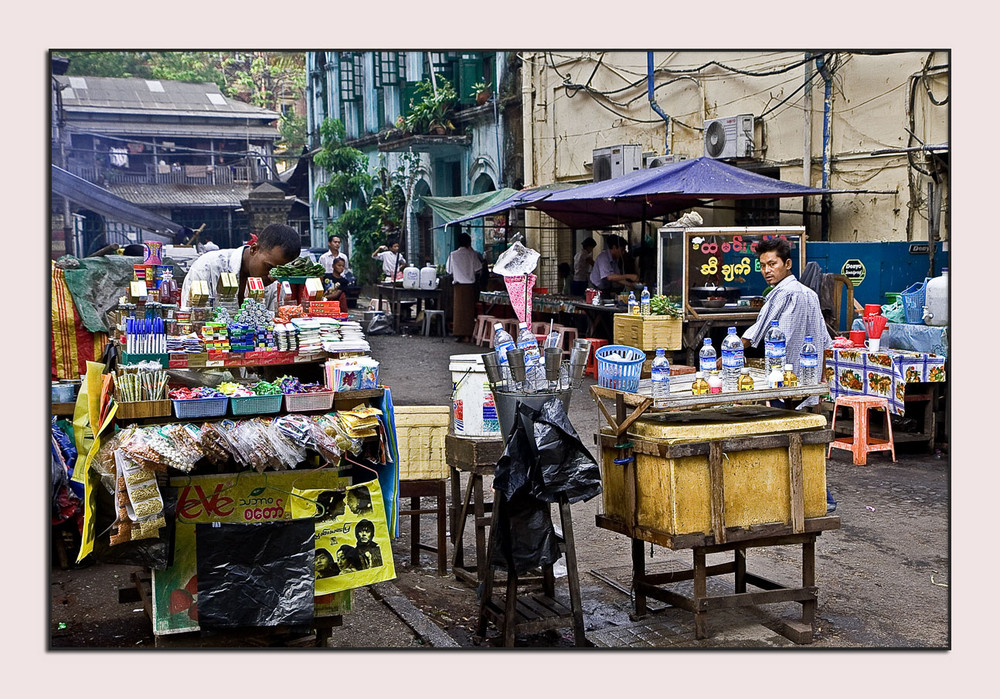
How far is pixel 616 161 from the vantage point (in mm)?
14086

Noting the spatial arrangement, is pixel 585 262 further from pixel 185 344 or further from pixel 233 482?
pixel 233 482

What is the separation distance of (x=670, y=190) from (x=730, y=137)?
6.12 feet

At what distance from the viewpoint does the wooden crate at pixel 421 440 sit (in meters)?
5.53

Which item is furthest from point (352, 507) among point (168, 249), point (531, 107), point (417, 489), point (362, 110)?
point (362, 110)

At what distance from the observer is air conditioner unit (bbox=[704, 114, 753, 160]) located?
40.7 feet

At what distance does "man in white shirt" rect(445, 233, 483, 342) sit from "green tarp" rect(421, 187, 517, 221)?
583 mm

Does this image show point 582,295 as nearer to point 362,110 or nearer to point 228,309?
point 362,110

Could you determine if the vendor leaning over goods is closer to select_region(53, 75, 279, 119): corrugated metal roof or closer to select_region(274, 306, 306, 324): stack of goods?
select_region(274, 306, 306, 324): stack of goods

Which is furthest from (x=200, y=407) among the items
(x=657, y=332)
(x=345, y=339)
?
(x=657, y=332)

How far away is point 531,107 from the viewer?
16.4 meters

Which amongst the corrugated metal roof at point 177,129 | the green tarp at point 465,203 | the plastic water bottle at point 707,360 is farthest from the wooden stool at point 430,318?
the plastic water bottle at point 707,360

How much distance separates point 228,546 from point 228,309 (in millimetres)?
1295

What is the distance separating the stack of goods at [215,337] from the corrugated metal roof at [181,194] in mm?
14723

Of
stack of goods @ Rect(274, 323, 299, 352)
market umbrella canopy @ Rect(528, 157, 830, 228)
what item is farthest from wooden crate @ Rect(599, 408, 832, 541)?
market umbrella canopy @ Rect(528, 157, 830, 228)
